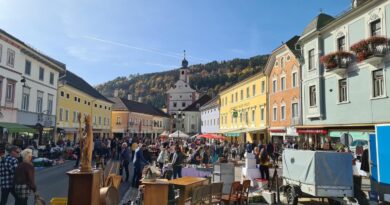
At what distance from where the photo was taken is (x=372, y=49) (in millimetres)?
19578

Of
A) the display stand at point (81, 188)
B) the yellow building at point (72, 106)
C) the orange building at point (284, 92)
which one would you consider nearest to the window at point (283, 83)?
the orange building at point (284, 92)

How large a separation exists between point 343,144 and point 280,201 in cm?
1110

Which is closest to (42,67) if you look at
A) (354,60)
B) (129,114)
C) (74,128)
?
(74,128)

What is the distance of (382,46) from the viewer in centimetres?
1911

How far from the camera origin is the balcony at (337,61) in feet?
73.4

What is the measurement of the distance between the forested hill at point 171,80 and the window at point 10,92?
9899 centimetres

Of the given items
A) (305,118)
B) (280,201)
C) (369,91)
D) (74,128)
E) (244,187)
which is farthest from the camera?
(74,128)

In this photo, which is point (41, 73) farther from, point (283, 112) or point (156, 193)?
point (156, 193)

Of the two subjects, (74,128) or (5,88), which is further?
(74,128)

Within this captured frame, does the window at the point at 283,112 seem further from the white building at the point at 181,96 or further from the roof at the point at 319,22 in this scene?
the white building at the point at 181,96

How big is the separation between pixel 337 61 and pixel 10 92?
25.0 metres

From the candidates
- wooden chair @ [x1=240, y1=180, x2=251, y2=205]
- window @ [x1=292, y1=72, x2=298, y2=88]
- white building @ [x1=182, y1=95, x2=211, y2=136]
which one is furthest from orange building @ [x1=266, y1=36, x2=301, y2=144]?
white building @ [x1=182, y1=95, x2=211, y2=136]

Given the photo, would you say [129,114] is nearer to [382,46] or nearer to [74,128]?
[74,128]

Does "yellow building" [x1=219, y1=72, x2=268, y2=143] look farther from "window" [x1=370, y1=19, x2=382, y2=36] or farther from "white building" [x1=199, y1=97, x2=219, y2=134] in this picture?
"window" [x1=370, y1=19, x2=382, y2=36]
